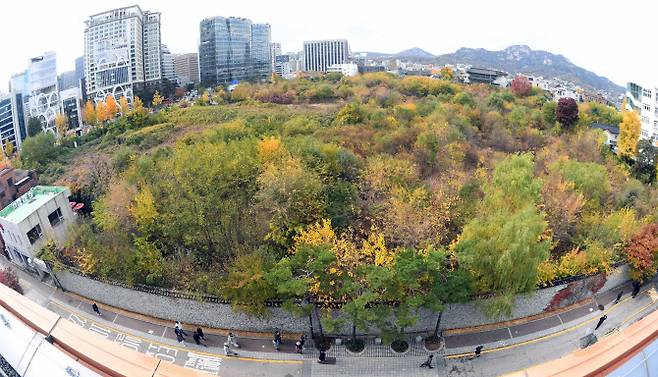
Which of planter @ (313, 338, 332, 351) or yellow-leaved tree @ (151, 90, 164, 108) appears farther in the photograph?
yellow-leaved tree @ (151, 90, 164, 108)

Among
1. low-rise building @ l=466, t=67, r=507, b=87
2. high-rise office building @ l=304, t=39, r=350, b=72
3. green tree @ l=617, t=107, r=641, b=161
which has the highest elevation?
high-rise office building @ l=304, t=39, r=350, b=72

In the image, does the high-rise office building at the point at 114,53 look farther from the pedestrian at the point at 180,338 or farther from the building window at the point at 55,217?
the pedestrian at the point at 180,338

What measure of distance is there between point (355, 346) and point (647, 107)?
103 ft

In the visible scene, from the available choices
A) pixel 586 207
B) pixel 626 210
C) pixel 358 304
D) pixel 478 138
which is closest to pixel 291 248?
pixel 358 304

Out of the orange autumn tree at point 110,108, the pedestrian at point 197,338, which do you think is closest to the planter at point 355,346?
the pedestrian at point 197,338

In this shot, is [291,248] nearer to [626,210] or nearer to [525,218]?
[525,218]

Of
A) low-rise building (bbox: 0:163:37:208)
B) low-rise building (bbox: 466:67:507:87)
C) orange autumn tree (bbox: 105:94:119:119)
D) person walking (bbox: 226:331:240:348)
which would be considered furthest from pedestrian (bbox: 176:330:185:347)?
low-rise building (bbox: 466:67:507:87)

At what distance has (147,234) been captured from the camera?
20250mm

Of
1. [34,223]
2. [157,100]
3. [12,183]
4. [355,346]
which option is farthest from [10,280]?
[157,100]

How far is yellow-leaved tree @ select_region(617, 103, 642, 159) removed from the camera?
107ft

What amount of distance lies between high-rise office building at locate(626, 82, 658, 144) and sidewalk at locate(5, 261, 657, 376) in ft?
63.6

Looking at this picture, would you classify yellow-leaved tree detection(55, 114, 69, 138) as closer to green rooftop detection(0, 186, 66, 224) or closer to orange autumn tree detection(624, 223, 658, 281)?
green rooftop detection(0, 186, 66, 224)

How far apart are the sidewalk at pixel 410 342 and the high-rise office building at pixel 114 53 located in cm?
5523

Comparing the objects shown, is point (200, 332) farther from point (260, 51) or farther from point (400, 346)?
point (260, 51)
